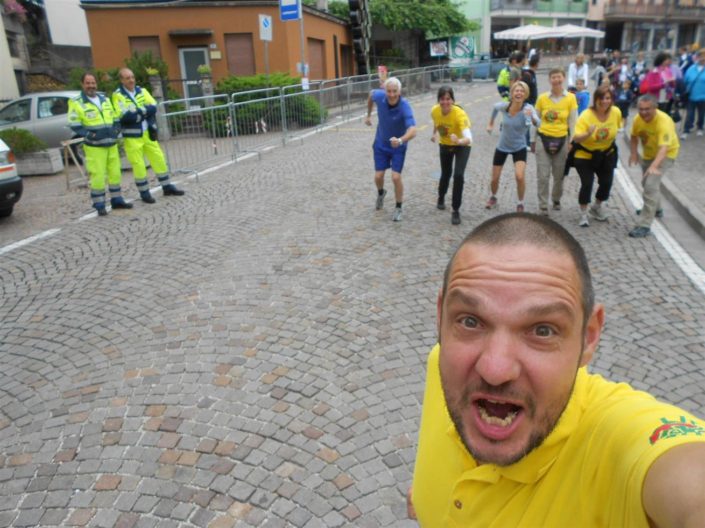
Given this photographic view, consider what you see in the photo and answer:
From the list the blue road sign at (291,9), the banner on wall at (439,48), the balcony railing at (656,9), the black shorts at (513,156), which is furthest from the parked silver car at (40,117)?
the balcony railing at (656,9)

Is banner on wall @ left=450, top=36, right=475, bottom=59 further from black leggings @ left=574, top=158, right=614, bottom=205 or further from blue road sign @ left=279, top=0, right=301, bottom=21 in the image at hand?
black leggings @ left=574, top=158, right=614, bottom=205

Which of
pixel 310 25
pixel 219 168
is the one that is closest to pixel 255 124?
pixel 219 168

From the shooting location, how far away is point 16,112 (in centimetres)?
1377

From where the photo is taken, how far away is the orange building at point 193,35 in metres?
21.9

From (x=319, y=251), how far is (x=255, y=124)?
28.1 feet

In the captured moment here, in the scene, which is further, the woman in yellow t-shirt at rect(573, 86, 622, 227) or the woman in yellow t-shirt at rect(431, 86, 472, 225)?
the woman in yellow t-shirt at rect(431, 86, 472, 225)

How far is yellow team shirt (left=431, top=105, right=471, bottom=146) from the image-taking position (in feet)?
25.1

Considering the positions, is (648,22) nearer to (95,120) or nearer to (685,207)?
(685,207)

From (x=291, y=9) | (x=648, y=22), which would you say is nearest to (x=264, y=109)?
(x=291, y=9)

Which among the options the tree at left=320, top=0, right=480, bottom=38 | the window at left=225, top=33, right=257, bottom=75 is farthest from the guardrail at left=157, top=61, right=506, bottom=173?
the tree at left=320, top=0, right=480, bottom=38

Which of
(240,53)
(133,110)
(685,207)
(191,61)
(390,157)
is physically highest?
(240,53)

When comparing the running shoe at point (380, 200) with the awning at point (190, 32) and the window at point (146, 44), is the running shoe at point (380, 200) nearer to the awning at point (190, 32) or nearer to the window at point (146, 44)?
the awning at point (190, 32)

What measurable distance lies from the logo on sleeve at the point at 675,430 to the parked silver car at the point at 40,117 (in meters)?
14.9

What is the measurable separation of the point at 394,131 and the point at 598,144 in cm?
272
